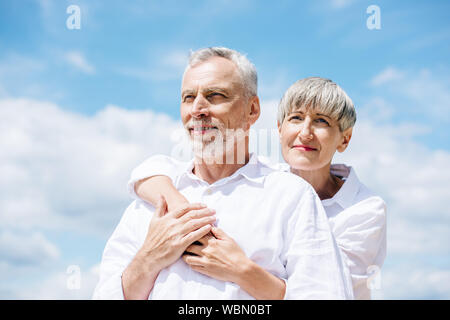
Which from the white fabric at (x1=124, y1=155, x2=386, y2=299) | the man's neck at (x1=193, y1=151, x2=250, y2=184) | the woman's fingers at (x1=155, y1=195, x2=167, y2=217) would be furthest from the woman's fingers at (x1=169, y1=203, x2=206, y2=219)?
the white fabric at (x1=124, y1=155, x2=386, y2=299)

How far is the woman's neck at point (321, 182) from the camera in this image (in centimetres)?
381

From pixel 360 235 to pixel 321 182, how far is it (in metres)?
0.60

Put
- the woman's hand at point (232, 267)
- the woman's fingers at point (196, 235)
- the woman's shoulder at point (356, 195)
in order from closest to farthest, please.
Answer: the woman's hand at point (232, 267)
the woman's fingers at point (196, 235)
the woman's shoulder at point (356, 195)

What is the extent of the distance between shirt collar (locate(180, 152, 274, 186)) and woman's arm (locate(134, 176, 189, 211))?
6.4 inches

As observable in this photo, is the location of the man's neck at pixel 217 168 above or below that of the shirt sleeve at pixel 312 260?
above

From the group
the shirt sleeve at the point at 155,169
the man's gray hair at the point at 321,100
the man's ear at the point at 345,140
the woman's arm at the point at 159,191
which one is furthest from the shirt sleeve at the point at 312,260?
the man's ear at the point at 345,140

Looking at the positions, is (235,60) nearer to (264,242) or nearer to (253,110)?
(253,110)

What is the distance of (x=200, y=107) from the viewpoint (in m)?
3.06

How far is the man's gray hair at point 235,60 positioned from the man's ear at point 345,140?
3.60 feet

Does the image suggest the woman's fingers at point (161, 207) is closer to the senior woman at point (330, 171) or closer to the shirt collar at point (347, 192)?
the senior woman at point (330, 171)

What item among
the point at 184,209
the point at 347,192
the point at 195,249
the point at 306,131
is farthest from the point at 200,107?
the point at 347,192

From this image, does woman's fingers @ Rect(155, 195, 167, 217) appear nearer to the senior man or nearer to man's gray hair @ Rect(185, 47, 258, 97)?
the senior man
